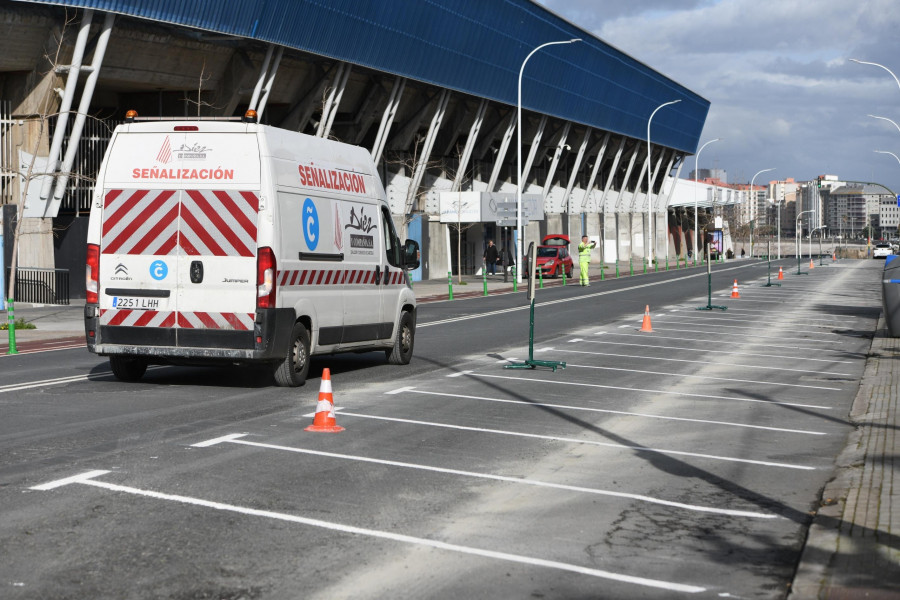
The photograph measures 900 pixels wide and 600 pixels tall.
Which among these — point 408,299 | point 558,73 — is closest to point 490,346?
point 408,299

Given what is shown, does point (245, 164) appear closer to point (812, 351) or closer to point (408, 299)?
point (408, 299)

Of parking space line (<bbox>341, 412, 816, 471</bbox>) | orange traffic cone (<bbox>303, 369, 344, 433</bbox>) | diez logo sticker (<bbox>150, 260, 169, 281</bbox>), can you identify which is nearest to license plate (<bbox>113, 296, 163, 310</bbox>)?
diez logo sticker (<bbox>150, 260, 169, 281</bbox>)

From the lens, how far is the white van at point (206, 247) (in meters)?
13.1

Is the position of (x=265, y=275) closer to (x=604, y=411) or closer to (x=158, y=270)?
(x=158, y=270)

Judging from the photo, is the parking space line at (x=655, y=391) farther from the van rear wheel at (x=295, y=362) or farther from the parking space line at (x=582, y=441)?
the parking space line at (x=582, y=441)

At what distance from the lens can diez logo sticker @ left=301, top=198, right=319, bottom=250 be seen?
13.9m

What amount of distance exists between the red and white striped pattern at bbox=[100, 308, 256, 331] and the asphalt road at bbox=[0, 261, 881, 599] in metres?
0.76

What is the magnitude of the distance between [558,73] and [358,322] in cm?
5470

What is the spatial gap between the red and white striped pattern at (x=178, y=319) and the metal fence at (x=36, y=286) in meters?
22.0

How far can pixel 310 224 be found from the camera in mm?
14016

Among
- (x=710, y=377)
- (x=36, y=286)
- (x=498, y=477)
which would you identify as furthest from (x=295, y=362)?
(x=36, y=286)

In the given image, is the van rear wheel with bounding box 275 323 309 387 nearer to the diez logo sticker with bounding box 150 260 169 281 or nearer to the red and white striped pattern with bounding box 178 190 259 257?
the red and white striped pattern with bounding box 178 190 259 257

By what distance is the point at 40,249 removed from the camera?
3500 cm

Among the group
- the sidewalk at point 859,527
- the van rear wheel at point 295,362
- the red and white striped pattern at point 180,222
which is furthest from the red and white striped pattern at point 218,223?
the sidewalk at point 859,527
